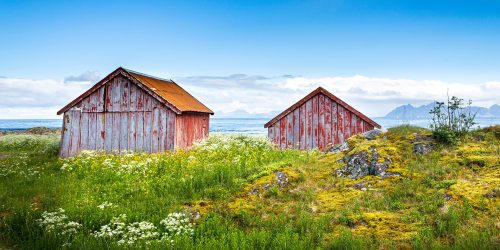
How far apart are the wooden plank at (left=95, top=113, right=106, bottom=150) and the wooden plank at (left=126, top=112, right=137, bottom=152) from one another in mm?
1671

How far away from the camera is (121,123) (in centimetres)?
2314

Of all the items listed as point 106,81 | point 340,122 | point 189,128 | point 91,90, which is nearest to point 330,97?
point 340,122

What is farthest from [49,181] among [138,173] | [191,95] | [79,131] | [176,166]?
[191,95]

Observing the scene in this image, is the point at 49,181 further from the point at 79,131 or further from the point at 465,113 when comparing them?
the point at 465,113

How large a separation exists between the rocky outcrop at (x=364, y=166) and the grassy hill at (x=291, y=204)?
0.14 ft

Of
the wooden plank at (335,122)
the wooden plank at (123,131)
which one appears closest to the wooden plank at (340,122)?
the wooden plank at (335,122)

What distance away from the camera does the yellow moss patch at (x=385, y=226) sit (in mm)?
7164

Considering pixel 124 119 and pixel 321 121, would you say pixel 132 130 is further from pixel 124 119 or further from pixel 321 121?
pixel 321 121

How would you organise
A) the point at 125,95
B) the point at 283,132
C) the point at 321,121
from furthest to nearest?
the point at 125,95
the point at 283,132
the point at 321,121

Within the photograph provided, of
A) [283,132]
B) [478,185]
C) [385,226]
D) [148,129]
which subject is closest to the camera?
[385,226]

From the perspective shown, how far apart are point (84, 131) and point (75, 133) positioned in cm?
63

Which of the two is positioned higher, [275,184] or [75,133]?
[75,133]

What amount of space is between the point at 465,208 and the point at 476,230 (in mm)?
853

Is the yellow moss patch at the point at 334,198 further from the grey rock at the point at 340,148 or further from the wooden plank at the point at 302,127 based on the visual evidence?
the wooden plank at the point at 302,127
